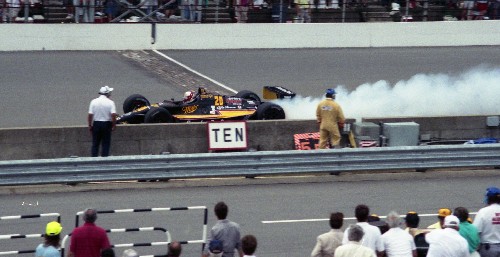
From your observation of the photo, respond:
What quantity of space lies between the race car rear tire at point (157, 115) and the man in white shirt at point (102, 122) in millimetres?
1851

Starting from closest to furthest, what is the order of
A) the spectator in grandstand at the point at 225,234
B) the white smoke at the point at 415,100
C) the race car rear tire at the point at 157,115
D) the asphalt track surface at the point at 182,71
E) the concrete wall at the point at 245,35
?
1. the spectator in grandstand at the point at 225,234
2. the race car rear tire at the point at 157,115
3. the white smoke at the point at 415,100
4. the asphalt track surface at the point at 182,71
5. the concrete wall at the point at 245,35

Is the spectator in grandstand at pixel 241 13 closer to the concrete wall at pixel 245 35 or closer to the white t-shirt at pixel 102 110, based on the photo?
the concrete wall at pixel 245 35

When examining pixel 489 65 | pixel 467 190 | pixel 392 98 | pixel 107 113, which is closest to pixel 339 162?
pixel 467 190

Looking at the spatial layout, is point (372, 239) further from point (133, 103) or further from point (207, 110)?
point (133, 103)

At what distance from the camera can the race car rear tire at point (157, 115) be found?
1977 cm

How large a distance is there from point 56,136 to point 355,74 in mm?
11615

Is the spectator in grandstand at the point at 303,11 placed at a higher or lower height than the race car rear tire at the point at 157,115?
higher

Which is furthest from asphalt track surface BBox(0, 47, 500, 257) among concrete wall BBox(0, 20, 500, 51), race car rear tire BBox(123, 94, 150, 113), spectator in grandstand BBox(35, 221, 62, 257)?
spectator in grandstand BBox(35, 221, 62, 257)

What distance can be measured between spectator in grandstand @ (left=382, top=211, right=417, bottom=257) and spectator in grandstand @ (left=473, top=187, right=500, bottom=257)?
102 cm

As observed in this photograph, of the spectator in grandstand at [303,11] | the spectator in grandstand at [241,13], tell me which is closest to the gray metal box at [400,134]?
the spectator in grandstand at [241,13]

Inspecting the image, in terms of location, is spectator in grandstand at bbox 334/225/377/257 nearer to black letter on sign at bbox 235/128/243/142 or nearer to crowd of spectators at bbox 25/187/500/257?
crowd of spectators at bbox 25/187/500/257

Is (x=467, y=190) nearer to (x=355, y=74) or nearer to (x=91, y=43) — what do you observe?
(x=355, y=74)

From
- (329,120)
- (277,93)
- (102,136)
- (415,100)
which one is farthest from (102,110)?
(415,100)

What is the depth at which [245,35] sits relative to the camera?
31.3m
